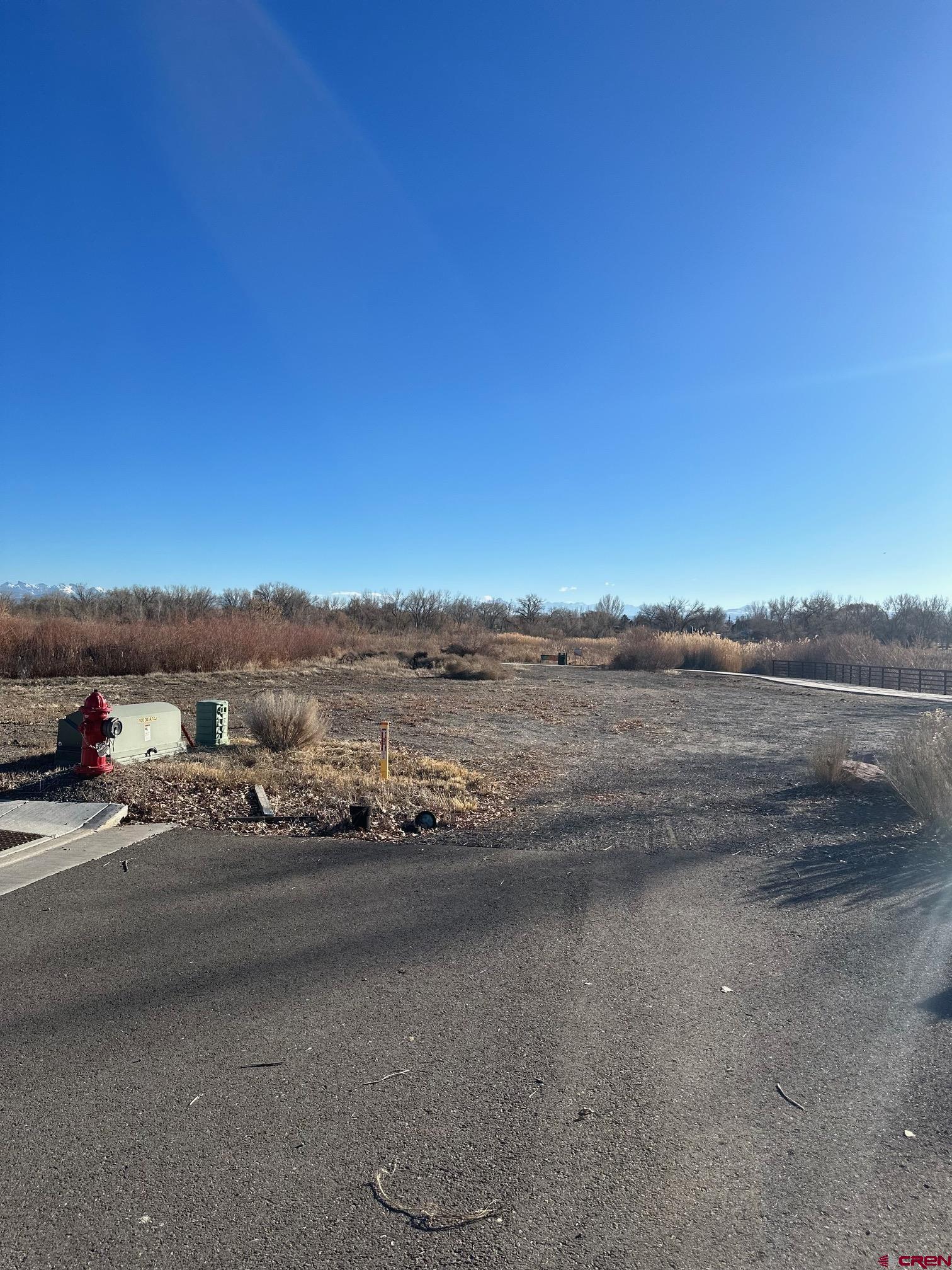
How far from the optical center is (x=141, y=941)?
5.06 m

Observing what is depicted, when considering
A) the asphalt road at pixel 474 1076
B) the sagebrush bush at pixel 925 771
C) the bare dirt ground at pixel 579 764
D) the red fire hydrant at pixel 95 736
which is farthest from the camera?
the red fire hydrant at pixel 95 736

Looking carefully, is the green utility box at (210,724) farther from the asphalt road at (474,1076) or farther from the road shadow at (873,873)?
the road shadow at (873,873)

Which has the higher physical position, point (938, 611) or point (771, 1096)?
point (938, 611)

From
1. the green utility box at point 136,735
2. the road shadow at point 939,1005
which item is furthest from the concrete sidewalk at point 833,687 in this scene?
the road shadow at point 939,1005

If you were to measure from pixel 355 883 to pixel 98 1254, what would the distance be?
3899 mm

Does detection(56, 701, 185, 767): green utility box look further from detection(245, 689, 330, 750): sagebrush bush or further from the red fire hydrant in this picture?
detection(245, 689, 330, 750): sagebrush bush

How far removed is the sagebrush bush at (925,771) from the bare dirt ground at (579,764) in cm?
30

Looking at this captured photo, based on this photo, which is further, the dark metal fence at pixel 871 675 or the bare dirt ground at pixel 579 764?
the dark metal fence at pixel 871 675

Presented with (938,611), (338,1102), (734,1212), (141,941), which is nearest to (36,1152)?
(338,1102)

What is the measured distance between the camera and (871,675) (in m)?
40.9

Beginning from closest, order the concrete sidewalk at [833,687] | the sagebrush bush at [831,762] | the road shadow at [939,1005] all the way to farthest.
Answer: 1. the road shadow at [939,1005]
2. the sagebrush bush at [831,762]
3. the concrete sidewalk at [833,687]

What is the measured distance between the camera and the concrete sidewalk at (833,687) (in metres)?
31.5

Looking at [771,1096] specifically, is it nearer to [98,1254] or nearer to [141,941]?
[98,1254]

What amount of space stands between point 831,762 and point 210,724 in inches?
365
